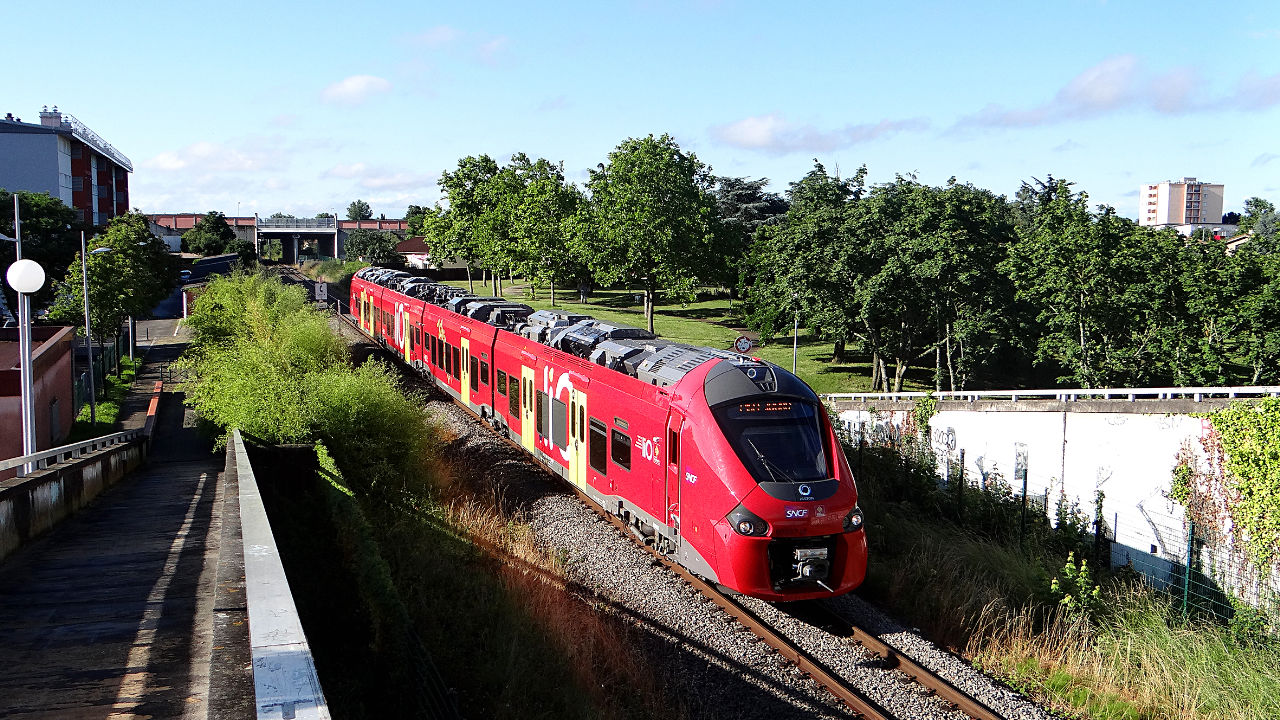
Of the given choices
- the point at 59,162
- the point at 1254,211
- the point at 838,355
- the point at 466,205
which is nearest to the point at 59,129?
the point at 59,162

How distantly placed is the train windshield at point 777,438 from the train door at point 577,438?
16.5 ft

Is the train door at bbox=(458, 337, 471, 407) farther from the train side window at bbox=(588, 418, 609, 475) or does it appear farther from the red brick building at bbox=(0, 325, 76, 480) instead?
the red brick building at bbox=(0, 325, 76, 480)

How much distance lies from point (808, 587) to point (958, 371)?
1057 inches

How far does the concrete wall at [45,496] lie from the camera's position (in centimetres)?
991

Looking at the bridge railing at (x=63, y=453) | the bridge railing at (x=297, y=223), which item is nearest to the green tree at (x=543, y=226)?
the bridge railing at (x=63, y=453)

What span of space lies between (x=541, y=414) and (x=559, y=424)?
1197 mm

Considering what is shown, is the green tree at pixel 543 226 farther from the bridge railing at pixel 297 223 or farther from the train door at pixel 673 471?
the bridge railing at pixel 297 223

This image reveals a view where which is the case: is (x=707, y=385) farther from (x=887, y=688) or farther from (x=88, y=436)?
(x=88, y=436)

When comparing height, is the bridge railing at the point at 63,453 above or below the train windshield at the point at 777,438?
below

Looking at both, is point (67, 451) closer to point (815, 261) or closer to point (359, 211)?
point (815, 261)

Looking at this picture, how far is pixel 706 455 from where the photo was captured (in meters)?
11.8

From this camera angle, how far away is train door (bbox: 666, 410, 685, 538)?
12625mm

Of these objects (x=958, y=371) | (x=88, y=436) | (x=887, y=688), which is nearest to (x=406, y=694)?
(x=887, y=688)

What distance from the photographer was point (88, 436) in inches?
1154
